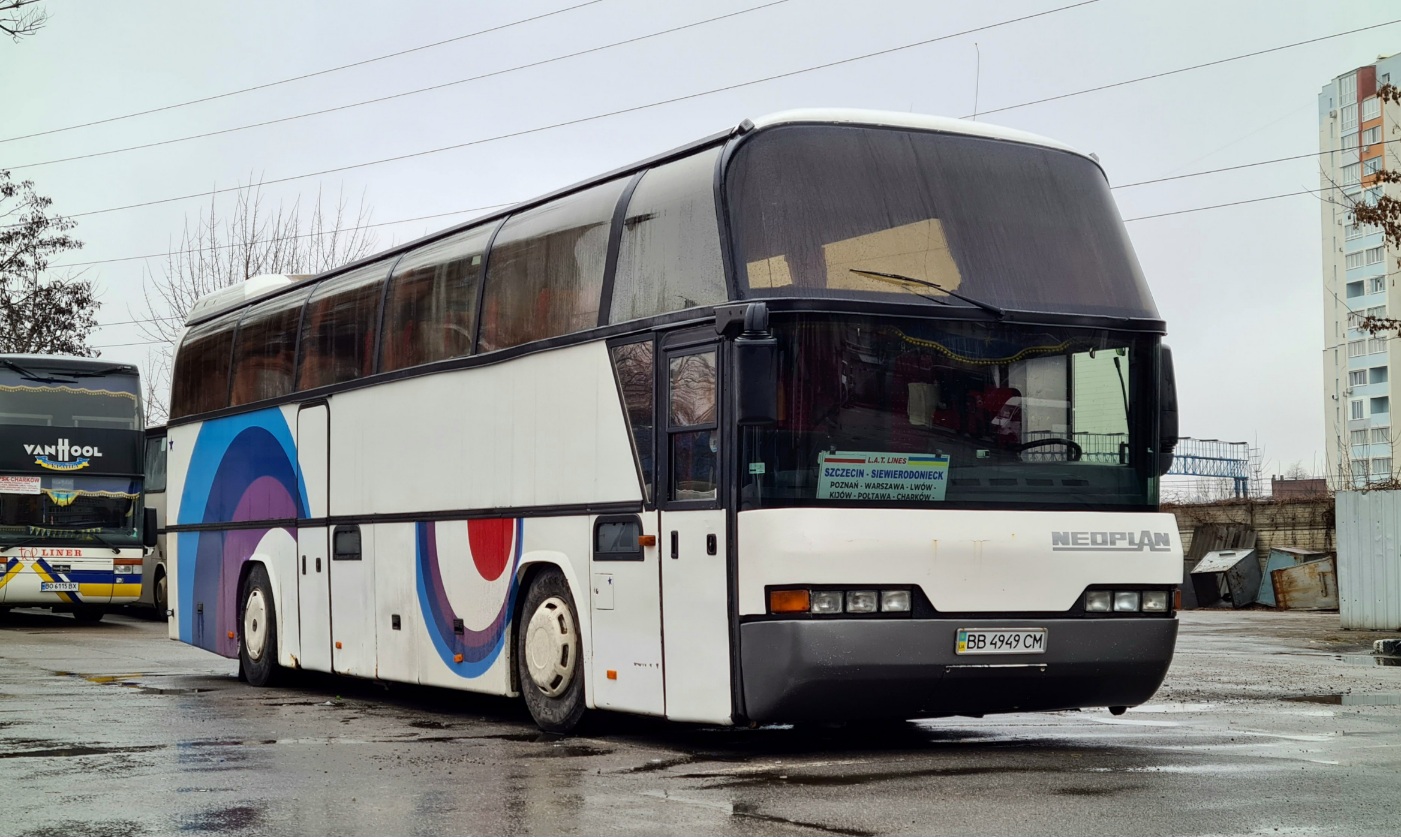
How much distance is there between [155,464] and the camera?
3478cm

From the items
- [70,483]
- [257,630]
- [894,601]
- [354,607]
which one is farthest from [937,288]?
[70,483]

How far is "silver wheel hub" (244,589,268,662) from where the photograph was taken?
16641mm

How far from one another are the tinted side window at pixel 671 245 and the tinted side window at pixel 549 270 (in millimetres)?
333

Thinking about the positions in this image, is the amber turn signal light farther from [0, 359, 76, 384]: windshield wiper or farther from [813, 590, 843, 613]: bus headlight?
[0, 359, 76, 384]: windshield wiper

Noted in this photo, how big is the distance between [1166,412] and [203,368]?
11.0m

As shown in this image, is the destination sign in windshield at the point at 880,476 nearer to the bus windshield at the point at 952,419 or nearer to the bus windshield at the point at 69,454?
the bus windshield at the point at 952,419

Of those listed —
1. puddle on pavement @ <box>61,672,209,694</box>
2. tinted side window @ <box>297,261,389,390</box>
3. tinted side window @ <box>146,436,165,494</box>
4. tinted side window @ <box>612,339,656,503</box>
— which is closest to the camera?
tinted side window @ <box>612,339,656,503</box>

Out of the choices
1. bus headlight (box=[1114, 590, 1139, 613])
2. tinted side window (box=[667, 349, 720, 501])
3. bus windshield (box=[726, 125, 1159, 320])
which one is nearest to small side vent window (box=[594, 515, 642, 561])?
tinted side window (box=[667, 349, 720, 501])

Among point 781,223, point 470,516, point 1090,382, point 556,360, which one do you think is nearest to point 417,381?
point 470,516

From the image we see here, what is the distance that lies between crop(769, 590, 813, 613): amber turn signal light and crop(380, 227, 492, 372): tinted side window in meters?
4.17

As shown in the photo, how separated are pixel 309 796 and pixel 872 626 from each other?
9.84 feet

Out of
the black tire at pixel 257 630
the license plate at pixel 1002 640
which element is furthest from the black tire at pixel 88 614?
the license plate at pixel 1002 640

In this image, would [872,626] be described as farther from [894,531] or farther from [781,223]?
[781,223]

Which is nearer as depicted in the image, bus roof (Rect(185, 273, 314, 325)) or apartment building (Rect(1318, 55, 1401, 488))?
bus roof (Rect(185, 273, 314, 325))
